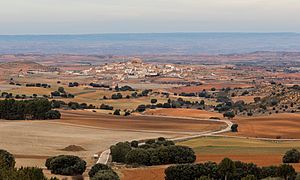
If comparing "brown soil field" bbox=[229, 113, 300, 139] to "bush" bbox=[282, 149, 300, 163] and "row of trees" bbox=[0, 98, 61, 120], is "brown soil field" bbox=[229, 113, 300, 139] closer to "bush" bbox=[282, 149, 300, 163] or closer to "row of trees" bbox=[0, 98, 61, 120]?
"bush" bbox=[282, 149, 300, 163]

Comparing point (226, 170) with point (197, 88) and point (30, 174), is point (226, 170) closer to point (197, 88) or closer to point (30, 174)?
point (30, 174)

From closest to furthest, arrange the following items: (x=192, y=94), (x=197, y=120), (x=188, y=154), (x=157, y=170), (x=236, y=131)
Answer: (x=157, y=170)
(x=188, y=154)
(x=236, y=131)
(x=197, y=120)
(x=192, y=94)

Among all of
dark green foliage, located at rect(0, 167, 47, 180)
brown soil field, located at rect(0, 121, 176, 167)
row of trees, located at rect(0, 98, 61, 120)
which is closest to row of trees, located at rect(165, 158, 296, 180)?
dark green foliage, located at rect(0, 167, 47, 180)

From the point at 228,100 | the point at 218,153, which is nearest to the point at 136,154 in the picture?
the point at 218,153

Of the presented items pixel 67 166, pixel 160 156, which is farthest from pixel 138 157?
pixel 67 166

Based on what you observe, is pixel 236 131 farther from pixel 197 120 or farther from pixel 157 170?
pixel 157 170

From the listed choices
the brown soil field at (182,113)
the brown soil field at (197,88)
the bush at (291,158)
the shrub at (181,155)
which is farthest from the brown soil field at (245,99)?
the bush at (291,158)
